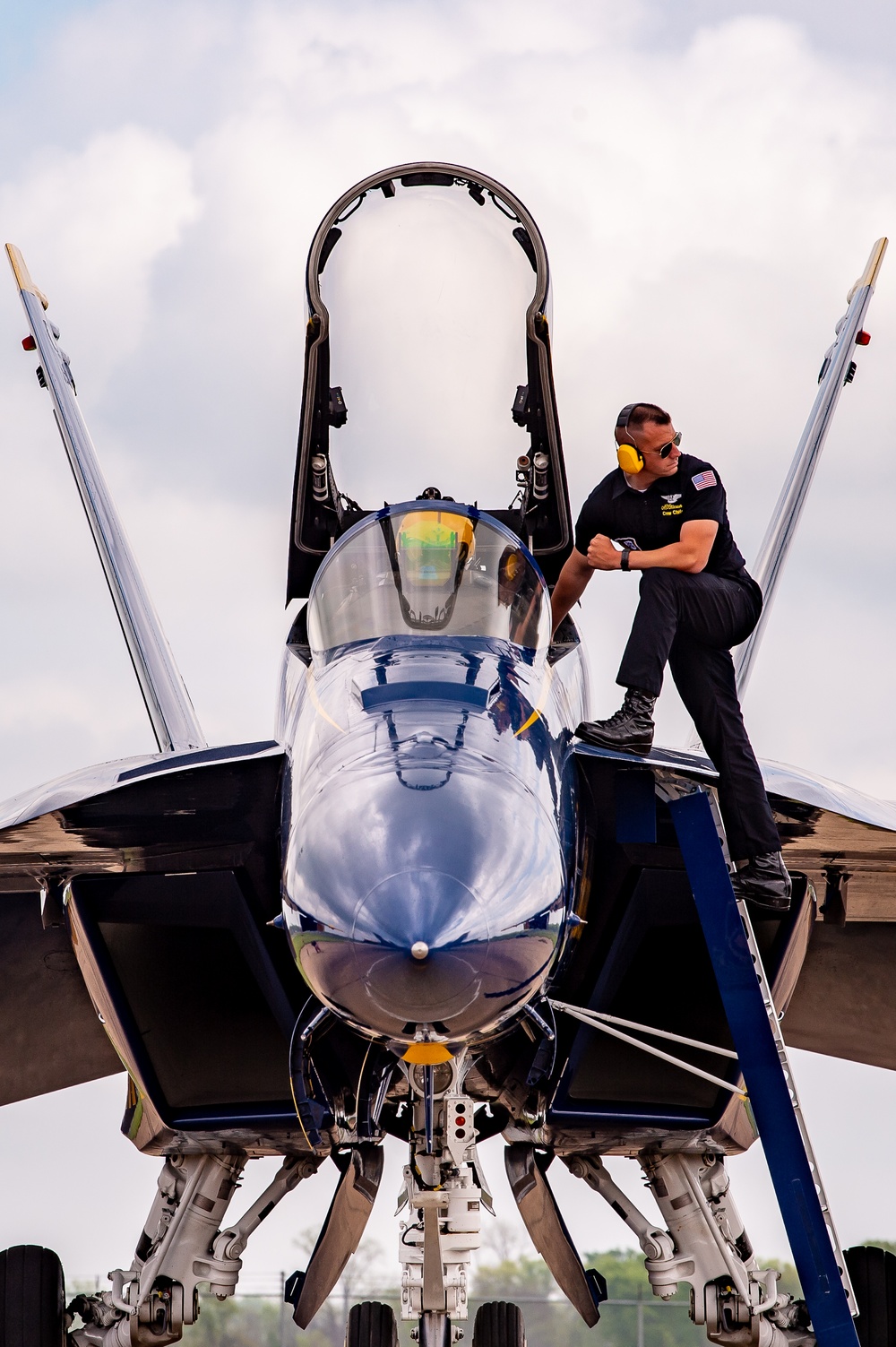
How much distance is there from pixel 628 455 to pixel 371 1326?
4.46 m

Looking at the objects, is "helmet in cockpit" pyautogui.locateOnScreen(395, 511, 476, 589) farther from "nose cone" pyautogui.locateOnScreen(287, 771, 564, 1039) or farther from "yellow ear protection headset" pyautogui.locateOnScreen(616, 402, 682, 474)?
"nose cone" pyautogui.locateOnScreen(287, 771, 564, 1039)

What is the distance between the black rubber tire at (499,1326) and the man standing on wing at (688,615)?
12.2 feet

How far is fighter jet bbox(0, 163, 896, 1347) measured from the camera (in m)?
4.18

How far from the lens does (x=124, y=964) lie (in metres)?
6.04

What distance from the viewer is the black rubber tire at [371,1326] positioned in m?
7.15

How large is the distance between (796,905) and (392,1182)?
502 inches

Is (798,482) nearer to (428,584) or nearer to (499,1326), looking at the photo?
(428,584)

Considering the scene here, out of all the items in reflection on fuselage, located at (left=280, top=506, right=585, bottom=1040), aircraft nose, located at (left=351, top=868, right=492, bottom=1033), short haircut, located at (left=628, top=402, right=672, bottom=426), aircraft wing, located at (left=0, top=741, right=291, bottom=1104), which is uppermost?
short haircut, located at (left=628, top=402, right=672, bottom=426)

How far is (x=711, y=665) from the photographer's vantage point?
5.07 metres

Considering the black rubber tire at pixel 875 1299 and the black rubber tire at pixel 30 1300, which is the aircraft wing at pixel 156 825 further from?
the black rubber tire at pixel 875 1299

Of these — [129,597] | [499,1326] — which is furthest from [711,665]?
[129,597]

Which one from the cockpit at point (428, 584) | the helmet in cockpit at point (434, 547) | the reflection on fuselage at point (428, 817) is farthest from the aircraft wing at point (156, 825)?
the helmet in cockpit at point (434, 547)

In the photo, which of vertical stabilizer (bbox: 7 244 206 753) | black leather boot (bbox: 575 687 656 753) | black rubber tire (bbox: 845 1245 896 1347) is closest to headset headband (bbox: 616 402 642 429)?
black leather boot (bbox: 575 687 656 753)

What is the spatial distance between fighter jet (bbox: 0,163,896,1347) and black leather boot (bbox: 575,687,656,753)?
169 mm
